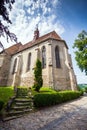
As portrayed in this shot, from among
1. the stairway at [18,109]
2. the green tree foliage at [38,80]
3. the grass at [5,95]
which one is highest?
the green tree foliage at [38,80]

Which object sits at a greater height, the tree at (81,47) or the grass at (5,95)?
the tree at (81,47)

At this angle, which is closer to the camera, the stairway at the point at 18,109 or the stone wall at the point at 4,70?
the stairway at the point at 18,109

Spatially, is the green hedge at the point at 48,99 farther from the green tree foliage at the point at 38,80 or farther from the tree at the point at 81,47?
the tree at the point at 81,47

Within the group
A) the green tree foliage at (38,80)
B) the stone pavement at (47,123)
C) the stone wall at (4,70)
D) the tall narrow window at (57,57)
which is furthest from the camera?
the stone wall at (4,70)

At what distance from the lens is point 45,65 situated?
19.4 meters

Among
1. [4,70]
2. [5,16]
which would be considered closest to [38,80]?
[5,16]

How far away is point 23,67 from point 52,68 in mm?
7670

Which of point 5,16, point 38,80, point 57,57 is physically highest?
point 57,57

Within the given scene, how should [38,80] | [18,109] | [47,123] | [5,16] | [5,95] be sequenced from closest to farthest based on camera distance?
[5,16] < [47,123] < [18,109] < [5,95] < [38,80]

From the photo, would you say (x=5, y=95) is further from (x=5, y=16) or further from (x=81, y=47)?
(x=81, y=47)

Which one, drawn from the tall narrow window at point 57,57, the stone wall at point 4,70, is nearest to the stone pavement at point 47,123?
the tall narrow window at point 57,57

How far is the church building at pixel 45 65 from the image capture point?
58.2 ft

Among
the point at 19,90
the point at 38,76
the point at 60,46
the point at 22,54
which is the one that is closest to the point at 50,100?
the point at 19,90

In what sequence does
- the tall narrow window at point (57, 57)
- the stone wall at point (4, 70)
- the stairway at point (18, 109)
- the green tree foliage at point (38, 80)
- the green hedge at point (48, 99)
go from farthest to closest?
1. the stone wall at point (4, 70)
2. the tall narrow window at point (57, 57)
3. the green tree foliage at point (38, 80)
4. the green hedge at point (48, 99)
5. the stairway at point (18, 109)
